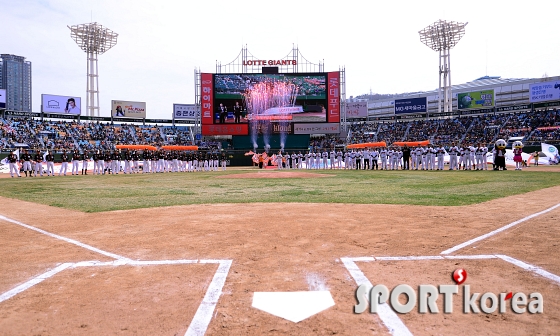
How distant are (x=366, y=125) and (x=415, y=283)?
6156cm

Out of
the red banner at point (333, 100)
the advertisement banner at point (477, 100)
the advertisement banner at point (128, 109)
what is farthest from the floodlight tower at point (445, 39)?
the advertisement banner at point (128, 109)

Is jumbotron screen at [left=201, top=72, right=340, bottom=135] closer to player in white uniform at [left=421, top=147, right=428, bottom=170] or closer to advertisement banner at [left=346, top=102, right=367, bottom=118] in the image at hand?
advertisement banner at [left=346, top=102, right=367, bottom=118]

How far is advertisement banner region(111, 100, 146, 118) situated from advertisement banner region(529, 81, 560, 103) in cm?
5857

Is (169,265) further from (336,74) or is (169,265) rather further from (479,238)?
(336,74)

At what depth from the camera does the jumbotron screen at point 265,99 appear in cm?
4856

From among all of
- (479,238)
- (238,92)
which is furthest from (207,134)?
(479,238)

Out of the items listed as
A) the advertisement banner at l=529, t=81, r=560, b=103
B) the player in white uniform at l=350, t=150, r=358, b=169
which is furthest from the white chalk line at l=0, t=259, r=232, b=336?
the advertisement banner at l=529, t=81, r=560, b=103

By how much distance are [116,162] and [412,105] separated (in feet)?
154

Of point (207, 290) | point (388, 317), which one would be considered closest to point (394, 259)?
point (388, 317)

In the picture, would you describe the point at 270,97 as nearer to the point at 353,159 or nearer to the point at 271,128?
the point at 271,128

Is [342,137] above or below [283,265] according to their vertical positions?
above

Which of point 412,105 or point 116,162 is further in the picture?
point 412,105

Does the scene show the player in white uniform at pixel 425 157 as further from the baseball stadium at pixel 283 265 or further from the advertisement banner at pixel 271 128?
the advertisement banner at pixel 271 128

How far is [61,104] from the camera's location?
5547 centimetres
